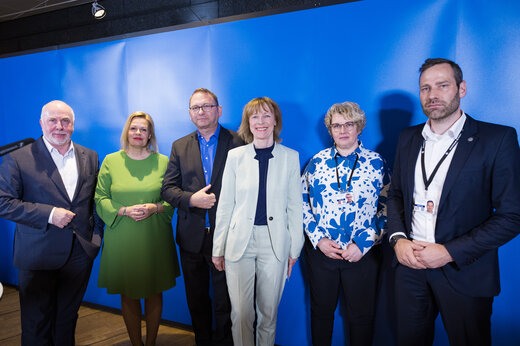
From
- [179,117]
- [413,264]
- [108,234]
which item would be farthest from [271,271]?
[179,117]

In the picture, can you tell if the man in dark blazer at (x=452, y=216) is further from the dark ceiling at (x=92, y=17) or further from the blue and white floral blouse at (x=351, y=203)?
the dark ceiling at (x=92, y=17)

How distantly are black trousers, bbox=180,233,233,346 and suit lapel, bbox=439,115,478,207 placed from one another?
167cm

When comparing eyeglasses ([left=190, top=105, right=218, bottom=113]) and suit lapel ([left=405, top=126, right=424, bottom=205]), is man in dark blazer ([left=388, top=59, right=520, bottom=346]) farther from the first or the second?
eyeglasses ([left=190, top=105, right=218, bottom=113])

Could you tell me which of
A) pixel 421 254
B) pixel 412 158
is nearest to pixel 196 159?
pixel 412 158

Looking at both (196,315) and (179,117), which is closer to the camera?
(196,315)

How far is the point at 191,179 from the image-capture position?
2666 mm

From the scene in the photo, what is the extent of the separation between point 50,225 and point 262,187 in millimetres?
1508

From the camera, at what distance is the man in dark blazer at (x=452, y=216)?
1723 millimetres

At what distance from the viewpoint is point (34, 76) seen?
13.3 ft

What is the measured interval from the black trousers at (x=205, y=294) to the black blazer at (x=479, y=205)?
1624 mm

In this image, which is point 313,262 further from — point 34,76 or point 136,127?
point 34,76

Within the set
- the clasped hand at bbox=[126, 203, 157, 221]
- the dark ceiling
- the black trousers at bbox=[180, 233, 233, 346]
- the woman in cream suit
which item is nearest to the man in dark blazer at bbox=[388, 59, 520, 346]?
the woman in cream suit

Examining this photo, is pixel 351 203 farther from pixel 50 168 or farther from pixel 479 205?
pixel 50 168

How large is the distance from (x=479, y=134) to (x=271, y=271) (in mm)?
1444
